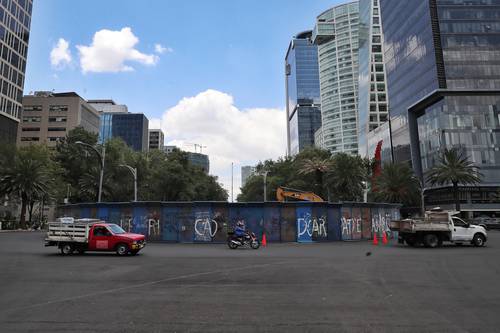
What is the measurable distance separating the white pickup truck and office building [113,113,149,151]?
170779mm

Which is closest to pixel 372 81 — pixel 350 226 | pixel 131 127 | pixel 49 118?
pixel 49 118

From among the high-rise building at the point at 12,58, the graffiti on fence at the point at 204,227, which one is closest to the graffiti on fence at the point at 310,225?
the graffiti on fence at the point at 204,227

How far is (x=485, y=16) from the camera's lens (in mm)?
79125

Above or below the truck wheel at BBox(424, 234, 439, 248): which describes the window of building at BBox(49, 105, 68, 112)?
above

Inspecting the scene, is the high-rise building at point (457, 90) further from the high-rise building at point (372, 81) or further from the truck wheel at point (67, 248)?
the truck wheel at point (67, 248)

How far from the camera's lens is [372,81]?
398 feet

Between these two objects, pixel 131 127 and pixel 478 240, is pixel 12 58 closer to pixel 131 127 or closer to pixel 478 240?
pixel 478 240

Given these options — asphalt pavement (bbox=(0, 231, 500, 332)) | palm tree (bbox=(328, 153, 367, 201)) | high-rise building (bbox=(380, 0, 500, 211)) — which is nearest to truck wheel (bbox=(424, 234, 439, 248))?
asphalt pavement (bbox=(0, 231, 500, 332))

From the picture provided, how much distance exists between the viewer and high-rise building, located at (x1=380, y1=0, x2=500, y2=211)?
72688 mm

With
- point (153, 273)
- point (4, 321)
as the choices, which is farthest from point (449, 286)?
point (4, 321)

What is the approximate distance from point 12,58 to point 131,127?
10957 cm

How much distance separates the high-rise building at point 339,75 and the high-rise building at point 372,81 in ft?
124

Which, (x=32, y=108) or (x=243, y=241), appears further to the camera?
(x=32, y=108)

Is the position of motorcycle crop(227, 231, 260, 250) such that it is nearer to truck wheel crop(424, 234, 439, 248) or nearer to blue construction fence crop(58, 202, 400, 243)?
blue construction fence crop(58, 202, 400, 243)
